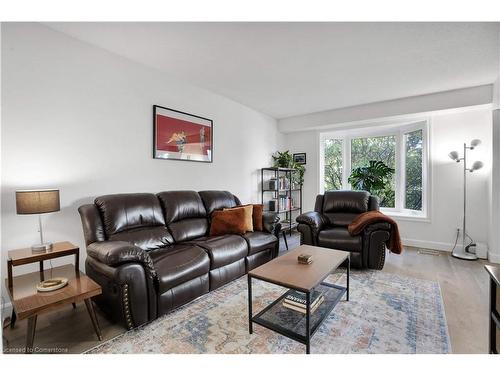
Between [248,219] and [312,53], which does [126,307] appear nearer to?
[248,219]

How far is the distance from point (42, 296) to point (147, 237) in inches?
36.1

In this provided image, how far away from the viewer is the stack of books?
5.60 feet

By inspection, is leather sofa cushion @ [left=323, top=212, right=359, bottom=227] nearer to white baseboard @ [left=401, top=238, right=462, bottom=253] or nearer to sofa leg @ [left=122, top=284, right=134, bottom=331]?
white baseboard @ [left=401, top=238, right=462, bottom=253]

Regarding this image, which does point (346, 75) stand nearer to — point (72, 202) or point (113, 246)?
point (113, 246)

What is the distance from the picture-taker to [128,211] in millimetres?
2332

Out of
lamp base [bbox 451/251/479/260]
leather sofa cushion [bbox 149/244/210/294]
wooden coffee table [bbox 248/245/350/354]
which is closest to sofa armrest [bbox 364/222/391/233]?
wooden coffee table [bbox 248/245/350/354]

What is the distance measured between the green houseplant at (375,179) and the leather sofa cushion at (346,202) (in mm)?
1048

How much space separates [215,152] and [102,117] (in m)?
1.63

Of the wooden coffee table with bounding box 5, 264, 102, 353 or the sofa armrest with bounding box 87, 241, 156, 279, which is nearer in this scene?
the wooden coffee table with bounding box 5, 264, 102, 353

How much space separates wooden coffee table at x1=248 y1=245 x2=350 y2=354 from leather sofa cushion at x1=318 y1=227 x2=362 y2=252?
0.88 meters

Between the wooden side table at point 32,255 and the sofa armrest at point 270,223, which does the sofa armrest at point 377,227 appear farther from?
the wooden side table at point 32,255

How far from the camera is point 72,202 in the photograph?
225 cm

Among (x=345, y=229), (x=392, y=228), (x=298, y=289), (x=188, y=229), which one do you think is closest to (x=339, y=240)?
(x=345, y=229)

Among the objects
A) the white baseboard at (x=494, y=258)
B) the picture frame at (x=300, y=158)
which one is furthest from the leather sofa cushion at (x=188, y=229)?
the white baseboard at (x=494, y=258)
